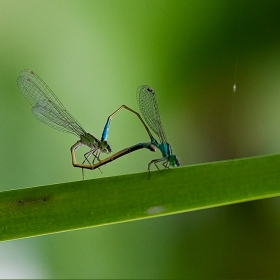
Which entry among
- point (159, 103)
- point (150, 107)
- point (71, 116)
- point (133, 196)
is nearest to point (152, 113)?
point (150, 107)

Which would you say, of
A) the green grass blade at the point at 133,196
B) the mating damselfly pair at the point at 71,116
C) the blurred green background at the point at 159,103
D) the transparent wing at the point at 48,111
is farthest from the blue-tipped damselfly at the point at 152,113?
the green grass blade at the point at 133,196

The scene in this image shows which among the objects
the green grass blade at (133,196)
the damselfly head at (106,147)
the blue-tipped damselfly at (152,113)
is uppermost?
the blue-tipped damselfly at (152,113)

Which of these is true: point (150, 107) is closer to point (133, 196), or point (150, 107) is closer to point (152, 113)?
point (152, 113)

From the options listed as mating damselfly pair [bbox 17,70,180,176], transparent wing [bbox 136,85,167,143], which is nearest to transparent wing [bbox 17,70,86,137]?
mating damselfly pair [bbox 17,70,180,176]

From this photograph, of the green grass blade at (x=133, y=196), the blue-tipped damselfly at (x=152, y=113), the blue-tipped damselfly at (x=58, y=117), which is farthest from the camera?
the blue-tipped damselfly at (x=58, y=117)

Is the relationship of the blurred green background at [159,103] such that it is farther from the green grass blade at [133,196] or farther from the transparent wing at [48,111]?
the green grass blade at [133,196]

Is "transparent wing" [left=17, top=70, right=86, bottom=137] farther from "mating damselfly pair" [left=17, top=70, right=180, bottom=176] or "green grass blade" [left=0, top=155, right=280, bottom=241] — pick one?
"green grass blade" [left=0, top=155, right=280, bottom=241]
